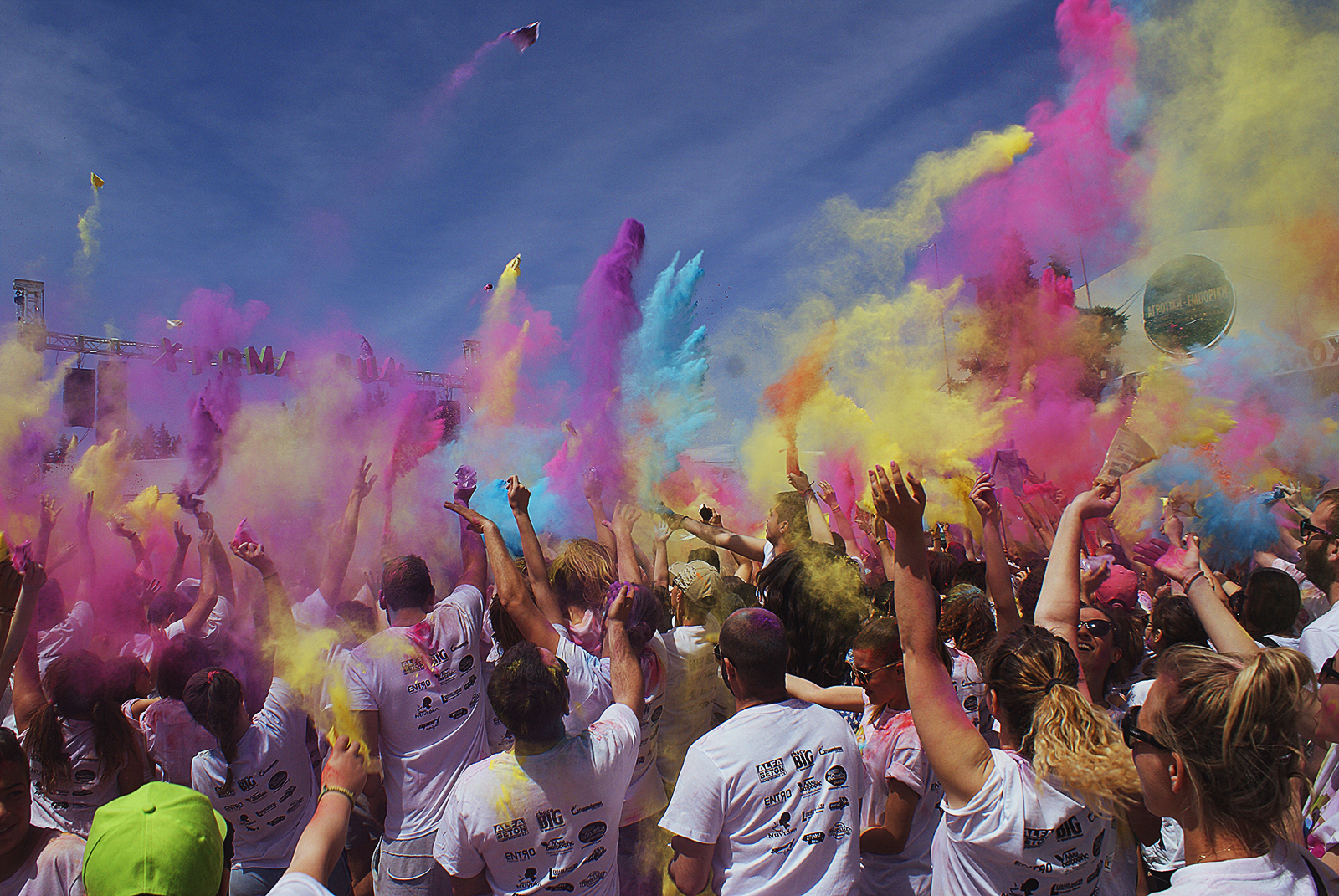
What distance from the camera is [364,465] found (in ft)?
18.0

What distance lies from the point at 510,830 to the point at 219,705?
1.77 m

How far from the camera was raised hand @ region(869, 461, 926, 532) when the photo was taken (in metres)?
2.31

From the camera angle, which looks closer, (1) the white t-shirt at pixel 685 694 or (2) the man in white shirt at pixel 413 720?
(2) the man in white shirt at pixel 413 720

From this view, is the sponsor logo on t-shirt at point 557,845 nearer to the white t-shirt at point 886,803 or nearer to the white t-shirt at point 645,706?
the white t-shirt at point 645,706

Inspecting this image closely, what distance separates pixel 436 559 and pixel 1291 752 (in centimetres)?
690

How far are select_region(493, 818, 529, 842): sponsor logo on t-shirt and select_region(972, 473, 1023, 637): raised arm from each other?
235 cm

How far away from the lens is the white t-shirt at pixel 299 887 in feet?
6.70

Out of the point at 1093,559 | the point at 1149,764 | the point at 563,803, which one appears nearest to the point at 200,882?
the point at 563,803

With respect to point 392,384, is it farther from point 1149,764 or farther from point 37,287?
point 1149,764

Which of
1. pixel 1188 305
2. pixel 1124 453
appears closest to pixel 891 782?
pixel 1124 453

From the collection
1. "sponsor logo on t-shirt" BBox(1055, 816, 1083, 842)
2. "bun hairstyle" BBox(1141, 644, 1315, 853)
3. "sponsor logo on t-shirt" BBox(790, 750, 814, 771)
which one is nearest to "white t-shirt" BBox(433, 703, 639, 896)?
"sponsor logo on t-shirt" BBox(790, 750, 814, 771)

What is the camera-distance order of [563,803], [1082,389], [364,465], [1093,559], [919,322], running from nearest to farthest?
1. [563,803]
2. [1093,559]
3. [364,465]
4. [919,322]
5. [1082,389]

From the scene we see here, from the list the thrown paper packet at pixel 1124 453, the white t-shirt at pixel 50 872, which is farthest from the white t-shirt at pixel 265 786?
the thrown paper packet at pixel 1124 453

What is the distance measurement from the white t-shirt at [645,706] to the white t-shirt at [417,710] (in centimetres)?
59
